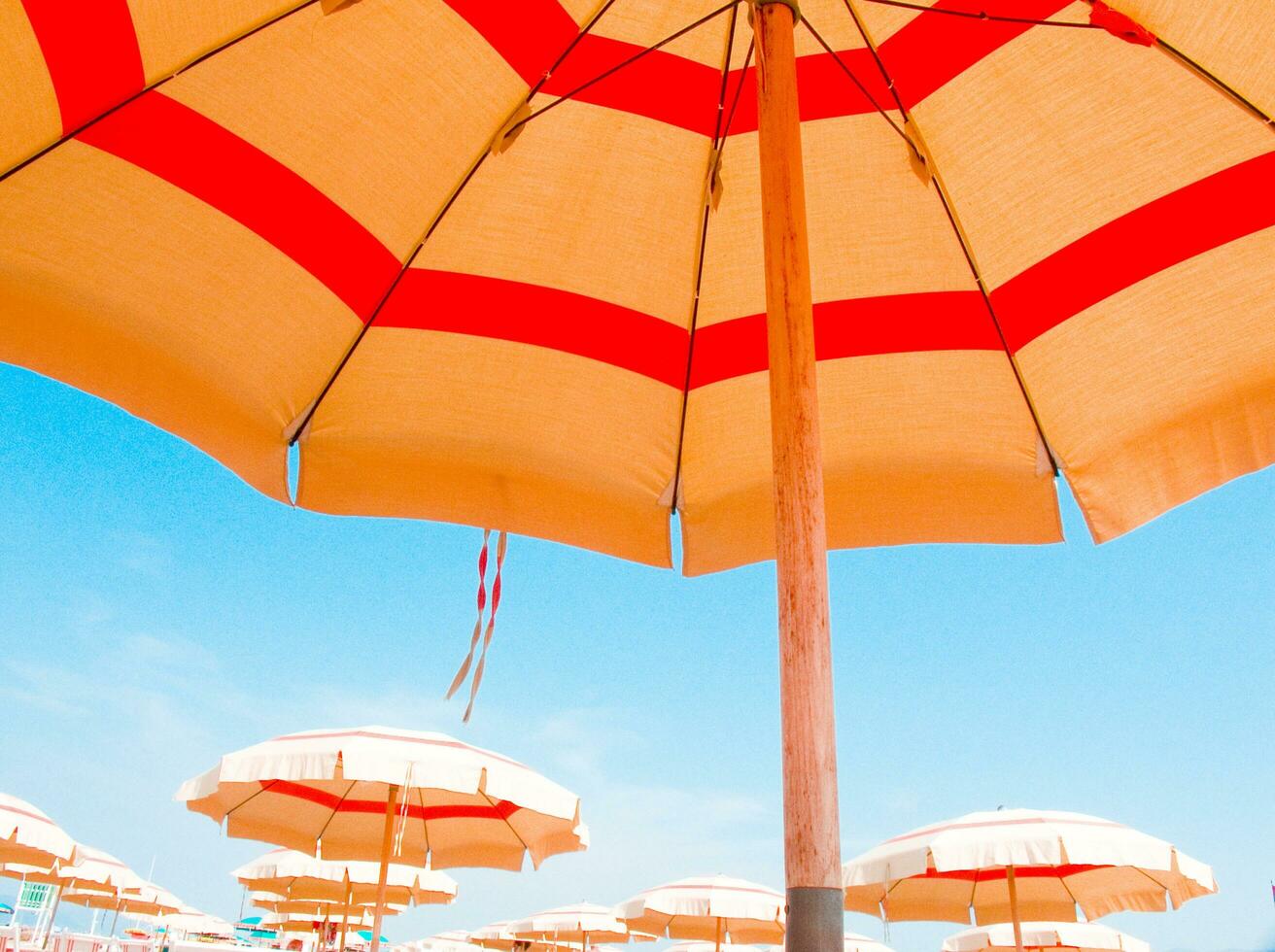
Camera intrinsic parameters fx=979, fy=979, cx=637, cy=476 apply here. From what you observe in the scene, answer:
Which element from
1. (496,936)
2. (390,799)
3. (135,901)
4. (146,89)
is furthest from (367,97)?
(135,901)

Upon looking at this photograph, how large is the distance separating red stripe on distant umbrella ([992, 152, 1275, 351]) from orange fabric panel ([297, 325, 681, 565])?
1.09 metres

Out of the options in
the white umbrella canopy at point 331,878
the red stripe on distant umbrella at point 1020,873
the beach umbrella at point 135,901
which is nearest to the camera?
the red stripe on distant umbrella at point 1020,873

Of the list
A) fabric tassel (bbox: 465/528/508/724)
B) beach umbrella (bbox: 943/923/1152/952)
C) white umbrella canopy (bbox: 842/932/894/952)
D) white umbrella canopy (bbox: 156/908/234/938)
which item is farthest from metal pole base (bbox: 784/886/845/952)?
white umbrella canopy (bbox: 156/908/234/938)

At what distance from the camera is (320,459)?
9.70 ft

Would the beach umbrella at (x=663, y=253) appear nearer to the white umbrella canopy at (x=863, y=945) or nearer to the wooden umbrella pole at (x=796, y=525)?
the wooden umbrella pole at (x=796, y=525)

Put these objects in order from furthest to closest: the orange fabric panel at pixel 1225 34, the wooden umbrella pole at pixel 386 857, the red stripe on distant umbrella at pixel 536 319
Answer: the wooden umbrella pole at pixel 386 857, the red stripe on distant umbrella at pixel 536 319, the orange fabric panel at pixel 1225 34

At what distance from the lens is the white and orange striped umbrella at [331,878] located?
1250 cm

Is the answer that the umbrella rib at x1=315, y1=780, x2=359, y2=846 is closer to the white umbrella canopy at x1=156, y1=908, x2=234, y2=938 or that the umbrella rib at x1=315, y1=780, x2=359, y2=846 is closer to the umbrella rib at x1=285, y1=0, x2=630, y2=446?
the umbrella rib at x1=285, y1=0, x2=630, y2=446

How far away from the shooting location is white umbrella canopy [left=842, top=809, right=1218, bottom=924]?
6.70m

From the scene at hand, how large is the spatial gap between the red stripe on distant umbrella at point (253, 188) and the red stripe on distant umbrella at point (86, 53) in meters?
0.09

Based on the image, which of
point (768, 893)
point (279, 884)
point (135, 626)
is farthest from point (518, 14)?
point (135, 626)

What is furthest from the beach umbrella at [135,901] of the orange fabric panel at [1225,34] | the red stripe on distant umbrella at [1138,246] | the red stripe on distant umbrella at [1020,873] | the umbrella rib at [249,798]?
the orange fabric panel at [1225,34]

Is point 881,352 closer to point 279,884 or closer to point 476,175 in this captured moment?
point 476,175

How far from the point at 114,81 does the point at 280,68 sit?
40 cm
